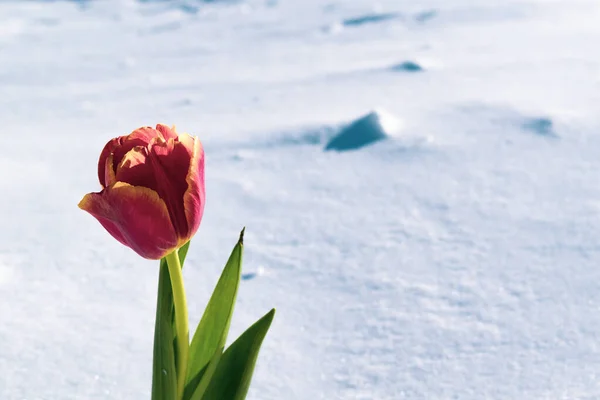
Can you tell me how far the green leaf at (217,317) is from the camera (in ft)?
2.46

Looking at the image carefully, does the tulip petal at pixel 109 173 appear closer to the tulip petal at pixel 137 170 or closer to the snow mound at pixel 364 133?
the tulip petal at pixel 137 170

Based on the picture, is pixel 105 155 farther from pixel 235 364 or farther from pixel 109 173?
pixel 235 364

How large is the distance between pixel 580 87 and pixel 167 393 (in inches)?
86.4

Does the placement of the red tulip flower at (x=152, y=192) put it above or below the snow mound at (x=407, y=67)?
above

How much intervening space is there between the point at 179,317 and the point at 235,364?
0.07 m

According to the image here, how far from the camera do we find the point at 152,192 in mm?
630

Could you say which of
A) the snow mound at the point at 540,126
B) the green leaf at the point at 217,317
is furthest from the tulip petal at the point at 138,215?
the snow mound at the point at 540,126

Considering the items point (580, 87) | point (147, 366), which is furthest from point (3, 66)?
point (147, 366)

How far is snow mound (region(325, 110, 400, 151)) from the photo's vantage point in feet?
7.26

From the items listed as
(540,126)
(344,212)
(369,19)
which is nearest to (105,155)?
(344,212)

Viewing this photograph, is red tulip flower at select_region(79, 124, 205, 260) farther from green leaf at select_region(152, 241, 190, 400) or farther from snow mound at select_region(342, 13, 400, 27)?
snow mound at select_region(342, 13, 400, 27)

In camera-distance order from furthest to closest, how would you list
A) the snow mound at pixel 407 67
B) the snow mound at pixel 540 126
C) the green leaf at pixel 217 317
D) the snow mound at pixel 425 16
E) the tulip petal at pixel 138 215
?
the snow mound at pixel 425 16, the snow mound at pixel 407 67, the snow mound at pixel 540 126, the green leaf at pixel 217 317, the tulip petal at pixel 138 215

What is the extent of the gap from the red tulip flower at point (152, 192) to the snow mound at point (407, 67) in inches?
95.4

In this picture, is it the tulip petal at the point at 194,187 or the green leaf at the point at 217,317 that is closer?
the tulip petal at the point at 194,187
